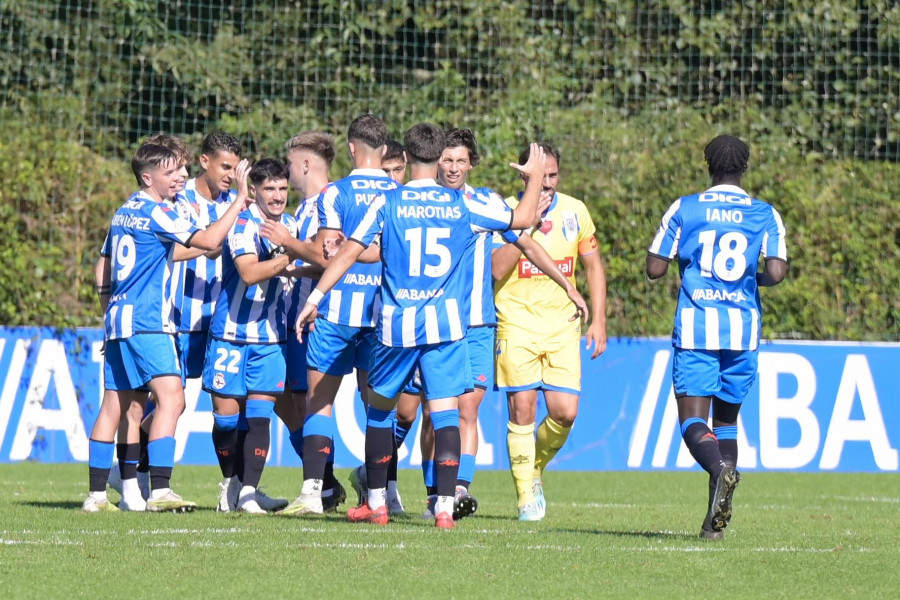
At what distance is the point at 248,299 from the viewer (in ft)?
27.5

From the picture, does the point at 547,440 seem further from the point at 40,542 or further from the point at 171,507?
the point at 40,542

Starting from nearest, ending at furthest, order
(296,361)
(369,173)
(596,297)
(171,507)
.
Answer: (369,173) → (171,507) → (296,361) → (596,297)

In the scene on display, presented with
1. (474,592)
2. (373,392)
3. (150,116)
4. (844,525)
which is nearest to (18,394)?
(150,116)

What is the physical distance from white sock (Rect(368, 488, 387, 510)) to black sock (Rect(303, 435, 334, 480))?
0.52m

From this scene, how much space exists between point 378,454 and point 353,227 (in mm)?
1257

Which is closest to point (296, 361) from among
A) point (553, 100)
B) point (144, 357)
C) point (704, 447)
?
point (144, 357)

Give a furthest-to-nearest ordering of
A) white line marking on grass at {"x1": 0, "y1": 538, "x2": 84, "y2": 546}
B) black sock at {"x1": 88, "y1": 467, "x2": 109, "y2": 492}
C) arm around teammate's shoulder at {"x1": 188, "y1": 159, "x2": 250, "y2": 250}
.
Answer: black sock at {"x1": 88, "y1": 467, "x2": 109, "y2": 492}
arm around teammate's shoulder at {"x1": 188, "y1": 159, "x2": 250, "y2": 250}
white line marking on grass at {"x1": 0, "y1": 538, "x2": 84, "y2": 546}

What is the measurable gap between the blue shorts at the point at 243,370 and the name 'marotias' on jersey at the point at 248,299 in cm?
5

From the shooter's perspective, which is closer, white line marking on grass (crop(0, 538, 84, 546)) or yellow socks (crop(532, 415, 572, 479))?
white line marking on grass (crop(0, 538, 84, 546))

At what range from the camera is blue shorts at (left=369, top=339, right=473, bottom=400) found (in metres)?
7.16

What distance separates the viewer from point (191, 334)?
8.85 meters

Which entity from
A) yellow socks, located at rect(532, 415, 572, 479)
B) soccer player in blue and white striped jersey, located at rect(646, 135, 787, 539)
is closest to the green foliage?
yellow socks, located at rect(532, 415, 572, 479)

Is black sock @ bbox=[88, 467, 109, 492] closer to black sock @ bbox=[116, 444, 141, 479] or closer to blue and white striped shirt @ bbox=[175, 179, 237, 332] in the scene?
black sock @ bbox=[116, 444, 141, 479]

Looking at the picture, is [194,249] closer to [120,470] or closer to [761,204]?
[120,470]
